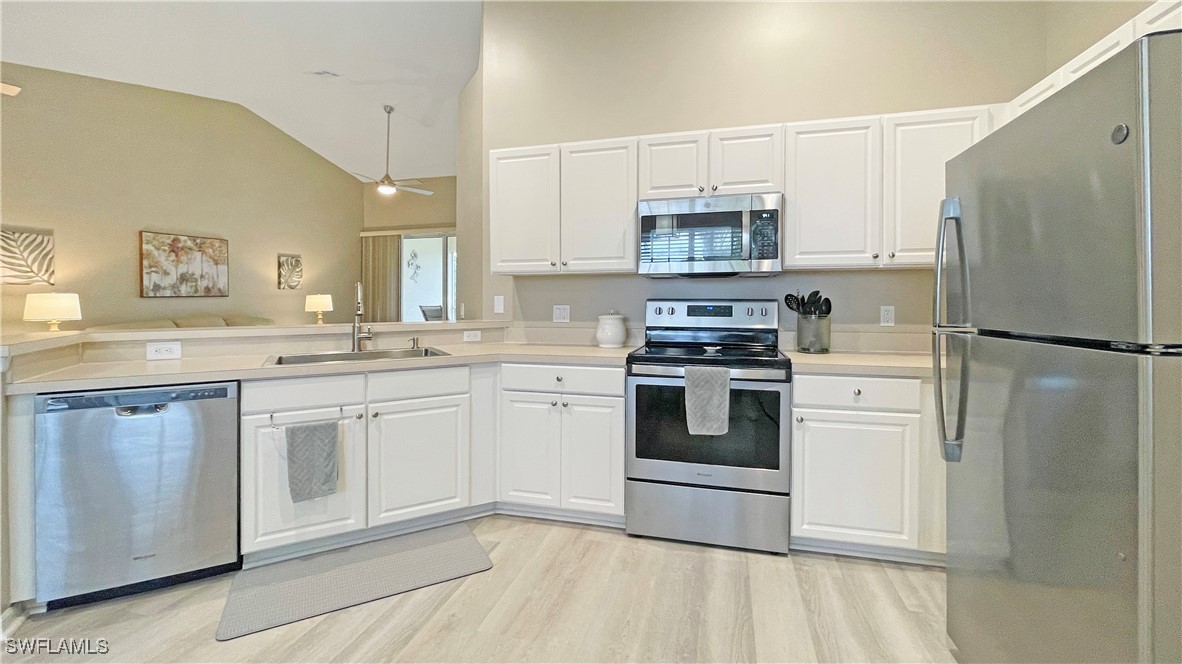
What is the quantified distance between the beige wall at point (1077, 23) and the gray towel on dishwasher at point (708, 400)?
2.22 m

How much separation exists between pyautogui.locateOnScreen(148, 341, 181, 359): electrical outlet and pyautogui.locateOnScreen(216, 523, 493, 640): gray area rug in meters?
1.04

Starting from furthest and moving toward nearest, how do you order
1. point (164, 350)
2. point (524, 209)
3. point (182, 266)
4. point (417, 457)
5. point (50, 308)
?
1. point (182, 266)
2. point (50, 308)
3. point (524, 209)
4. point (417, 457)
5. point (164, 350)

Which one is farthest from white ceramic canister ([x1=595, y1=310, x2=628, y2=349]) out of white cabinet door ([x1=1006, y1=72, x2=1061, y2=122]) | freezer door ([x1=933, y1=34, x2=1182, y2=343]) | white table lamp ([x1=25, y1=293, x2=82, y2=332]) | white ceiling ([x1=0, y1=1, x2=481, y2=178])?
white table lamp ([x1=25, y1=293, x2=82, y2=332])

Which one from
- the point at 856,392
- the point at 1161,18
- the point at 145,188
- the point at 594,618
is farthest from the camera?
the point at 145,188

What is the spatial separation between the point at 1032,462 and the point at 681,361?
1.31m

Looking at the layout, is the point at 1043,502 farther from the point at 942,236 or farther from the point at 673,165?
the point at 673,165

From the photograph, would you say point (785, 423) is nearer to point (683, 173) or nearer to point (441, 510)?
point (683, 173)

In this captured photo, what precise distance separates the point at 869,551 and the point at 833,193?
1.68m

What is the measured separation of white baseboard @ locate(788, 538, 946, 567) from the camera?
7.06 ft

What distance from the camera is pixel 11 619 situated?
5.53 ft

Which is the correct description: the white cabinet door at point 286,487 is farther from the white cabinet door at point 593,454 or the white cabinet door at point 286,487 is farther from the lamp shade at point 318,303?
the lamp shade at point 318,303

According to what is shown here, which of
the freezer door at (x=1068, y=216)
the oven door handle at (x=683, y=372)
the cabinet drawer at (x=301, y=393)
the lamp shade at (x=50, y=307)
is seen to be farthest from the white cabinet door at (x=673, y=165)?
the lamp shade at (x=50, y=307)

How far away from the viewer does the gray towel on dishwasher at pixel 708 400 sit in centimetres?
223

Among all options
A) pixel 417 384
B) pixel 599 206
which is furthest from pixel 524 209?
pixel 417 384
